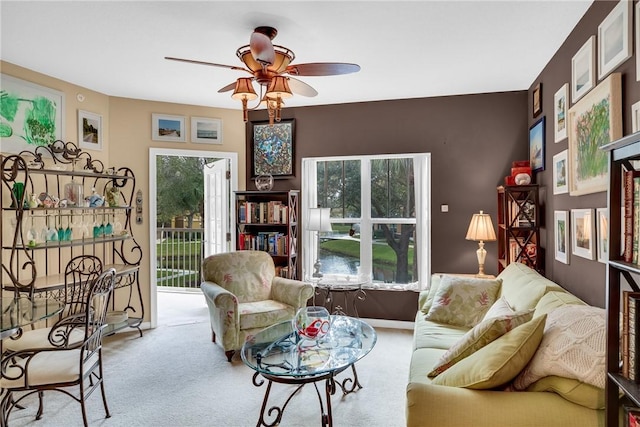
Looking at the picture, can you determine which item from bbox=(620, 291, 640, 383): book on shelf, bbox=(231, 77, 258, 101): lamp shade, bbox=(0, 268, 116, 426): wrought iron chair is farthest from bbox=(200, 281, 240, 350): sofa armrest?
bbox=(620, 291, 640, 383): book on shelf

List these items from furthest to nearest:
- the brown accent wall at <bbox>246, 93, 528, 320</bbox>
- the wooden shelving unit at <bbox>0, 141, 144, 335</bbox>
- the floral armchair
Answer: the brown accent wall at <bbox>246, 93, 528, 320</bbox> < the floral armchair < the wooden shelving unit at <bbox>0, 141, 144, 335</bbox>

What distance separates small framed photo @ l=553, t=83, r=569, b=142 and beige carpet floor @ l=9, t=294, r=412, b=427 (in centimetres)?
222

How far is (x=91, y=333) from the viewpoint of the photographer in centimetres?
243

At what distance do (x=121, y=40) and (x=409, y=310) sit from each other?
3.76 metres

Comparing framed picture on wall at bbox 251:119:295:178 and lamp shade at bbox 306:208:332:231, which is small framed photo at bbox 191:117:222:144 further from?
lamp shade at bbox 306:208:332:231

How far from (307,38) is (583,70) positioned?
1.83 metres

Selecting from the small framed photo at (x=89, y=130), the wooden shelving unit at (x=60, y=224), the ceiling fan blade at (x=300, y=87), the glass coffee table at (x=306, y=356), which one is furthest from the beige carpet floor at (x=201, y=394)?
the ceiling fan blade at (x=300, y=87)

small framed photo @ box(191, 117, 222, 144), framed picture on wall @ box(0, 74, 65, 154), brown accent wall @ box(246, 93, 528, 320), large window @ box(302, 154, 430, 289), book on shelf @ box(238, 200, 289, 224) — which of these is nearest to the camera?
framed picture on wall @ box(0, 74, 65, 154)

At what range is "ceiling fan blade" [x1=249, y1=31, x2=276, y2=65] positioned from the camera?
7.00 feet

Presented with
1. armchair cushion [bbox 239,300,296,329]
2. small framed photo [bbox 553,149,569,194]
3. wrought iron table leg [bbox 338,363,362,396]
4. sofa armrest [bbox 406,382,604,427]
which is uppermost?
small framed photo [bbox 553,149,569,194]

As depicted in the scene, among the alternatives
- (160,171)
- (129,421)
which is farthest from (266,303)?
(160,171)

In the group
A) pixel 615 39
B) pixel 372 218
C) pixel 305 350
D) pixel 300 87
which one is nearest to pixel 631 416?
pixel 305 350

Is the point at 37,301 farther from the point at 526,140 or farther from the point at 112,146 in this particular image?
the point at 526,140

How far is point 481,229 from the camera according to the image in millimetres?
3766
